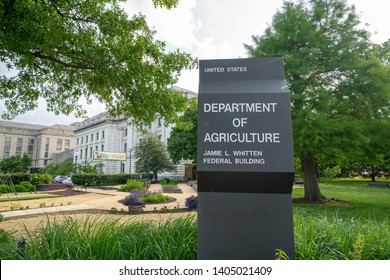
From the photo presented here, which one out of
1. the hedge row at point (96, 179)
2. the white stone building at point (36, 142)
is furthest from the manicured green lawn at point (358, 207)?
the white stone building at point (36, 142)

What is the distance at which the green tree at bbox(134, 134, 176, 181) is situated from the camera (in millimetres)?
37594

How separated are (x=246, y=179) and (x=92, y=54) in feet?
20.3

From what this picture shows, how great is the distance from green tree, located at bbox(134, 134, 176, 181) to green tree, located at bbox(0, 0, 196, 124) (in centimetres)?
2816

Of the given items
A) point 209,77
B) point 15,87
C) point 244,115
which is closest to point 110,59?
point 15,87

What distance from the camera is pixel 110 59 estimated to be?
24.6 ft

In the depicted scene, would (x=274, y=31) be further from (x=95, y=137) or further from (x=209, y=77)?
(x=95, y=137)

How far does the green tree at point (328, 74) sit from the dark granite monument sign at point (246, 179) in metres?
8.75

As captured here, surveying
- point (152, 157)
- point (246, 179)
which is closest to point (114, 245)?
point (246, 179)

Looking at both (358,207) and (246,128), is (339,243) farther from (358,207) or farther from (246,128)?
(358,207)

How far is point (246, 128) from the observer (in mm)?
2898

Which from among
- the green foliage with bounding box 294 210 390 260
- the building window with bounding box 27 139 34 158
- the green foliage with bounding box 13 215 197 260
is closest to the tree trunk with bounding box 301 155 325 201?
the green foliage with bounding box 294 210 390 260

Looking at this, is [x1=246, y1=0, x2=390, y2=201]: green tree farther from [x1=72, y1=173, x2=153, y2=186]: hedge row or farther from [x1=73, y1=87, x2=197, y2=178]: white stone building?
[x1=73, y1=87, x2=197, y2=178]: white stone building

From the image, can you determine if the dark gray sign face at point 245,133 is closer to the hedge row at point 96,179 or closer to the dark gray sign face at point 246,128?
the dark gray sign face at point 246,128

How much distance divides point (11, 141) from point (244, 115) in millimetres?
116587
